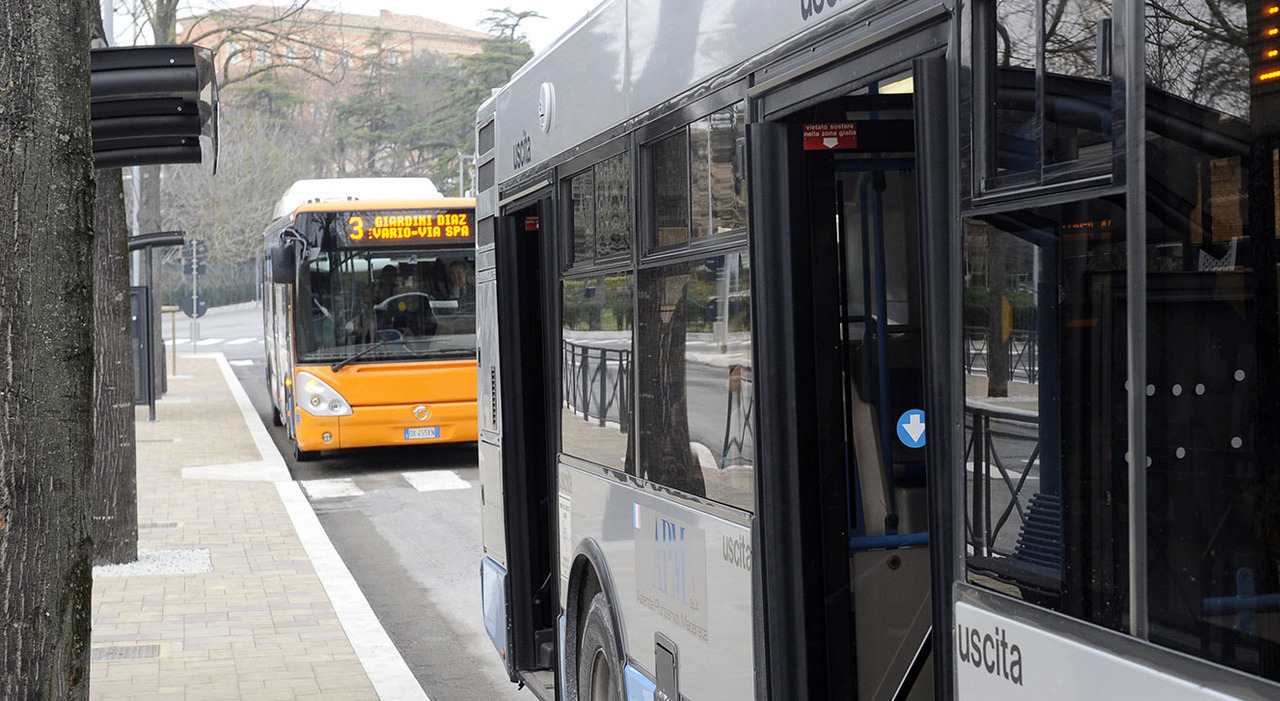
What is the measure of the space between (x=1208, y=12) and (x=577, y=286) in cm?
350

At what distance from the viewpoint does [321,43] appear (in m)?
28.2

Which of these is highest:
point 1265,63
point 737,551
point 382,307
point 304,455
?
point 1265,63

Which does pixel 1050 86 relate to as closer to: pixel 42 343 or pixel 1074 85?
pixel 1074 85

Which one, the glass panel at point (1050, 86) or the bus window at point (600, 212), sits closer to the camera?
the glass panel at point (1050, 86)

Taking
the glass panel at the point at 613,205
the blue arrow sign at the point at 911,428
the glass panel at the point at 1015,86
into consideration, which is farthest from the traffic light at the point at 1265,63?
the glass panel at the point at 613,205

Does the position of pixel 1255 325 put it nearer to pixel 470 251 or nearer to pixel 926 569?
pixel 926 569

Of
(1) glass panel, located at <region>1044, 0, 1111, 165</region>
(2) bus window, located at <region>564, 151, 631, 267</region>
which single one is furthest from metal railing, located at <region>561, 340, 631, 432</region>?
(1) glass panel, located at <region>1044, 0, 1111, 165</region>

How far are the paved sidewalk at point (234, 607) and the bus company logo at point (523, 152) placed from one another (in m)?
2.69

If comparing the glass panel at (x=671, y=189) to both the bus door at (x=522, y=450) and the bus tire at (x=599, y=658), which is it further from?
the bus door at (x=522, y=450)

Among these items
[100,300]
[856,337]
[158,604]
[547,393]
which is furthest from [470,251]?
[856,337]

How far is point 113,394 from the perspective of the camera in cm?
1153

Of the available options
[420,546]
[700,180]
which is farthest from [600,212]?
[420,546]

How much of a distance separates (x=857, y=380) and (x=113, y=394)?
8.97m

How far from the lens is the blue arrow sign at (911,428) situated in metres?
4.02
